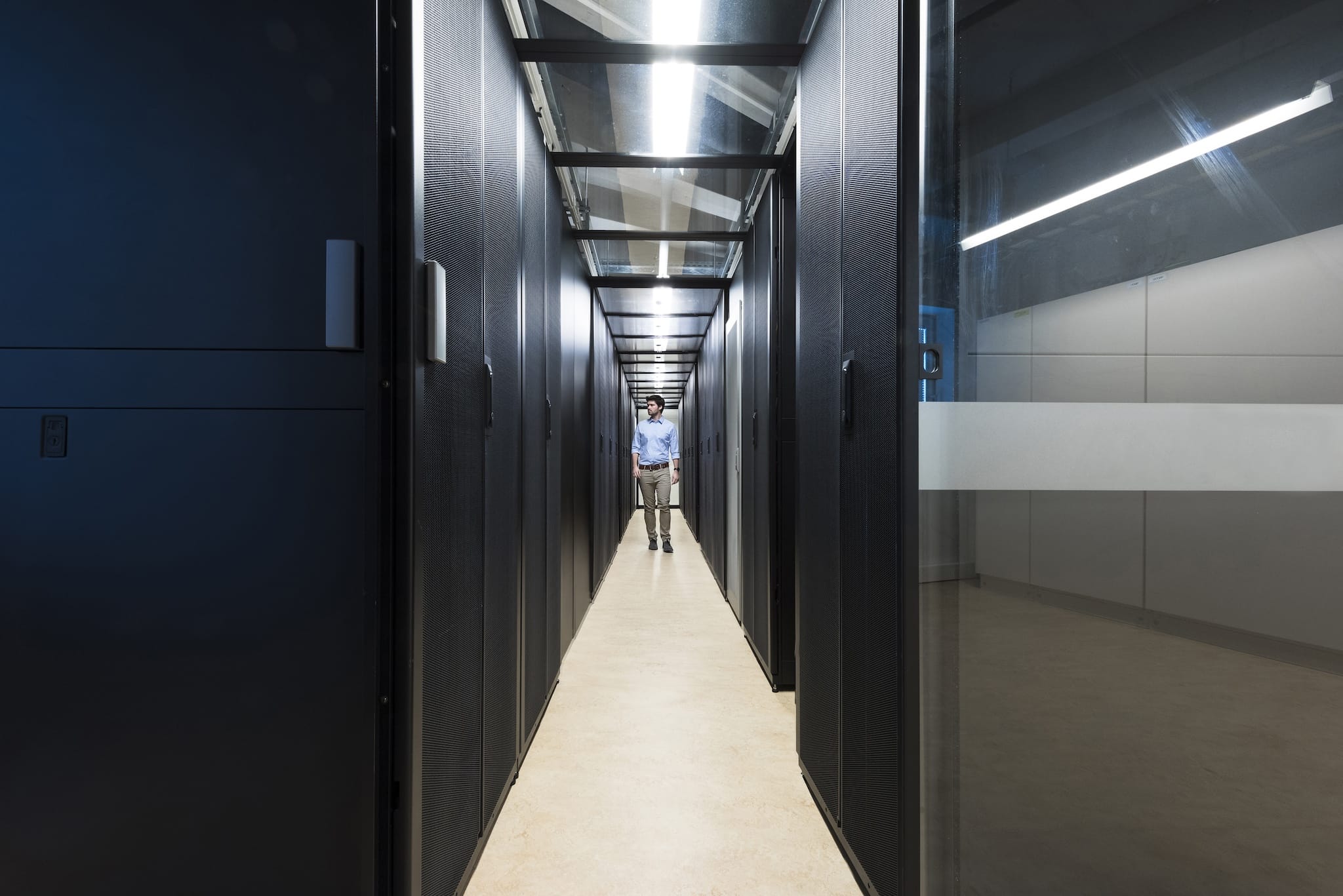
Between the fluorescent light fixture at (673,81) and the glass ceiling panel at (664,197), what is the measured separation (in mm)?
304

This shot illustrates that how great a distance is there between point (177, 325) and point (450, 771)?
1.09 m

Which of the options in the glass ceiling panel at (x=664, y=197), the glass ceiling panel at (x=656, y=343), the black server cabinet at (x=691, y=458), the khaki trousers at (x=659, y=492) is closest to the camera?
the glass ceiling panel at (x=664, y=197)

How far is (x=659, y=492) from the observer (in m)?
8.05

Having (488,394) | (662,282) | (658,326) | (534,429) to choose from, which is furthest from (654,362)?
(488,394)

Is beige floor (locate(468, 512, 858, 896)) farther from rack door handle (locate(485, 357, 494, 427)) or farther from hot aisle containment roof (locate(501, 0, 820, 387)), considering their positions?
hot aisle containment roof (locate(501, 0, 820, 387))

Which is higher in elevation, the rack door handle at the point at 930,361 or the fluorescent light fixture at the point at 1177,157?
the fluorescent light fixture at the point at 1177,157

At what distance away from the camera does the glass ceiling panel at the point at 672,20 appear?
213cm

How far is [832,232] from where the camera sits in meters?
1.96

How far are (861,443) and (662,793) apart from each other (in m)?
1.35

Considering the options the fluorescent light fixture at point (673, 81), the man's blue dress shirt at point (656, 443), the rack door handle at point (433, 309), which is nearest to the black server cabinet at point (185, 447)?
the rack door handle at point (433, 309)

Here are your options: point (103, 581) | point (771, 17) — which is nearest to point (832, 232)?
point (771, 17)

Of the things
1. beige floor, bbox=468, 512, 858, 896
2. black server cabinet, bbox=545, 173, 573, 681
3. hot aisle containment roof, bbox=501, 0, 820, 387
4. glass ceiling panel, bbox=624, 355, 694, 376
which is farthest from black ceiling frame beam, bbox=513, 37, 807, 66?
glass ceiling panel, bbox=624, 355, 694, 376

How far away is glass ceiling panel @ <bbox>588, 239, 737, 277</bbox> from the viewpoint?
4430 millimetres

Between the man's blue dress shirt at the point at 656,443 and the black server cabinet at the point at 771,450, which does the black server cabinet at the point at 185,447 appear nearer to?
the black server cabinet at the point at 771,450
